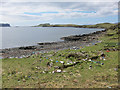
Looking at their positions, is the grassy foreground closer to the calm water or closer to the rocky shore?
the rocky shore

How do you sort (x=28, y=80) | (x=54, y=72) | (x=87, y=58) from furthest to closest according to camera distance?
1. (x=87, y=58)
2. (x=54, y=72)
3. (x=28, y=80)

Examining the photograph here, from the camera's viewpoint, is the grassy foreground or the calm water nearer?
the grassy foreground

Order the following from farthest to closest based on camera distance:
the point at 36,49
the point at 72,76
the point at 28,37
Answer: the point at 28,37 → the point at 36,49 → the point at 72,76

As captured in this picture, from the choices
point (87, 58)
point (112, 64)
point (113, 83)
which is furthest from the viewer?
point (87, 58)

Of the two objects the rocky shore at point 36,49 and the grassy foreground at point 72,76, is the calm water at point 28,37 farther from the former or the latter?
the grassy foreground at point 72,76

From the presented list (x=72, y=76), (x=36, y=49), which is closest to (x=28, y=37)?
(x=36, y=49)

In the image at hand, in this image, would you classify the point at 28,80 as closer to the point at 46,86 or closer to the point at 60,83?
the point at 46,86

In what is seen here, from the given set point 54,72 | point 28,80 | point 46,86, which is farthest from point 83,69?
point 28,80

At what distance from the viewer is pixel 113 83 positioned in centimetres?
740

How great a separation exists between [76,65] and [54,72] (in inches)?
95.7

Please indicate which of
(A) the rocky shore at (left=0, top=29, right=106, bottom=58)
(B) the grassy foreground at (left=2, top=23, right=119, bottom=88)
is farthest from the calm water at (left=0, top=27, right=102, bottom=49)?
(B) the grassy foreground at (left=2, top=23, right=119, bottom=88)

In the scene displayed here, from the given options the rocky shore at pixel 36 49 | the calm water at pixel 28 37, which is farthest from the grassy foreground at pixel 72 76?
the calm water at pixel 28 37

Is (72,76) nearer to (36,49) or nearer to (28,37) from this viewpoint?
(36,49)

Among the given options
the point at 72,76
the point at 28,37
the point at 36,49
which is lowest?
the point at 72,76
